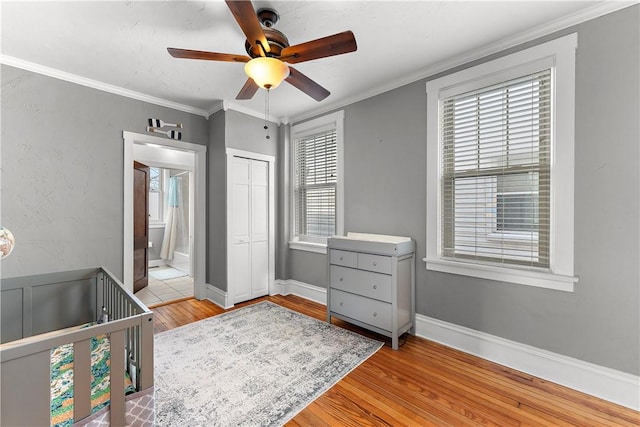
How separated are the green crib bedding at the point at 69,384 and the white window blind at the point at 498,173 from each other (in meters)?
2.54

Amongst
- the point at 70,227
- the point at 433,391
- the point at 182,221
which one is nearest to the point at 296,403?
the point at 433,391

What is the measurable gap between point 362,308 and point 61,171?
10.4 feet

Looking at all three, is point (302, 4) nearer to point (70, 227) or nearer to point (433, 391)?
point (433, 391)

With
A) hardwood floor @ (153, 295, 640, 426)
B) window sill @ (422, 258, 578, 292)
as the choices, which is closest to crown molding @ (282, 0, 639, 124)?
window sill @ (422, 258, 578, 292)

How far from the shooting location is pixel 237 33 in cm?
203

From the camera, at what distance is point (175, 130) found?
340 cm

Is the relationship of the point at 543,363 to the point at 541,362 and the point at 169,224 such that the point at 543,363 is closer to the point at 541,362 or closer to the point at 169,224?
the point at 541,362

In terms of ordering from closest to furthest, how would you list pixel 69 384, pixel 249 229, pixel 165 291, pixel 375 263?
1. pixel 69 384
2. pixel 375 263
3. pixel 249 229
4. pixel 165 291

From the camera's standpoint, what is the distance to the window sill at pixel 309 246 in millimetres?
3571

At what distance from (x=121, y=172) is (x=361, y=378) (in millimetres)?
3115

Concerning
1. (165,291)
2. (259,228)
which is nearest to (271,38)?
(259,228)

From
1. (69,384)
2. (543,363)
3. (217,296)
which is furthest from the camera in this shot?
(217,296)

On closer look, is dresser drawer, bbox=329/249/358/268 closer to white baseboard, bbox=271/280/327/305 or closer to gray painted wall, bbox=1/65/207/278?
white baseboard, bbox=271/280/327/305

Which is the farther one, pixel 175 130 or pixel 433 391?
pixel 175 130
